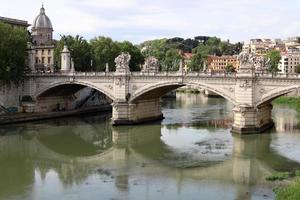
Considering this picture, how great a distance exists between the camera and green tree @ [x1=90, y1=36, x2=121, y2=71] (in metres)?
48.5

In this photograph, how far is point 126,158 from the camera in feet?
77.6

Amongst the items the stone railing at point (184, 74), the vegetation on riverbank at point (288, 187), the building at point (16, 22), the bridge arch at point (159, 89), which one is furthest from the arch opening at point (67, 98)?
the vegetation on riverbank at point (288, 187)

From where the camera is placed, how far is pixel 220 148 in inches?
1004

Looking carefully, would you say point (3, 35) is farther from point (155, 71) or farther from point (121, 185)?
point (121, 185)

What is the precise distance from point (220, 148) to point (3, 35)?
55.4ft

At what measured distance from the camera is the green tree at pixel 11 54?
111 ft

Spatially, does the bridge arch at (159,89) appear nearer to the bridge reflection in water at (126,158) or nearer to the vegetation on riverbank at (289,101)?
the bridge reflection in water at (126,158)

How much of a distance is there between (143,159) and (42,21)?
121 feet

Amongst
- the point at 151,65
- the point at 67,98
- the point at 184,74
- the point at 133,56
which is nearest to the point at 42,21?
the point at 133,56

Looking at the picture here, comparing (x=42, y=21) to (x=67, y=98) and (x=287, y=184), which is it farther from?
(x=287, y=184)

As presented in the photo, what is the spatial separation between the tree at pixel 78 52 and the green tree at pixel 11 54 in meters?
11.3

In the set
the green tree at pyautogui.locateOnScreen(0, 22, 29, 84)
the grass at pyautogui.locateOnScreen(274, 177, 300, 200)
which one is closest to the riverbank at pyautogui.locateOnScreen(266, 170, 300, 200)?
the grass at pyautogui.locateOnScreen(274, 177, 300, 200)

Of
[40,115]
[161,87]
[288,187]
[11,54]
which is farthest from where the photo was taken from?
[40,115]

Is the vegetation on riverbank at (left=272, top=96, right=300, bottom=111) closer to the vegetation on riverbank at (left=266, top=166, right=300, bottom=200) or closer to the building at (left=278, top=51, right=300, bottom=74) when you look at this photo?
the vegetation on riverbank at (left=266, top=166, right=300, bottom=200)
